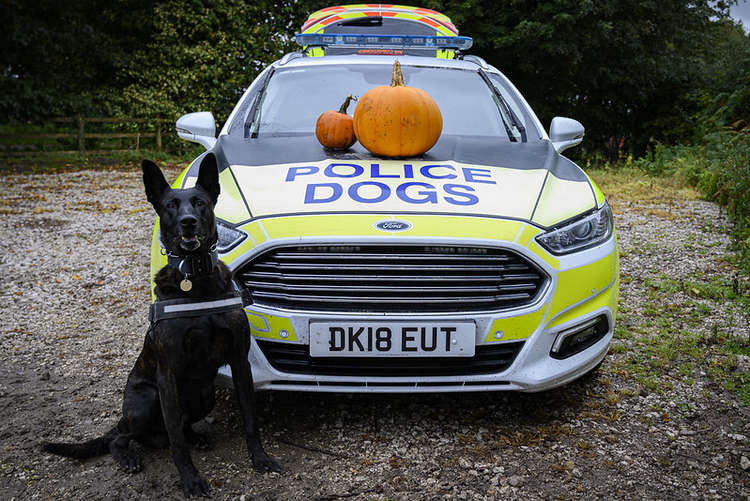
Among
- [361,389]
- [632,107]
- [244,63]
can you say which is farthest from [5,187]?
[632,107]

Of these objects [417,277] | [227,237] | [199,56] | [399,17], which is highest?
[399,17]

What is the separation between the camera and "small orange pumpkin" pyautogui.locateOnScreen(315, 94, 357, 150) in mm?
3559

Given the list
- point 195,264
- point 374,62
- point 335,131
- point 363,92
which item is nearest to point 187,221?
point 195,264

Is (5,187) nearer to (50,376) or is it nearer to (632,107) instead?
(50,376)

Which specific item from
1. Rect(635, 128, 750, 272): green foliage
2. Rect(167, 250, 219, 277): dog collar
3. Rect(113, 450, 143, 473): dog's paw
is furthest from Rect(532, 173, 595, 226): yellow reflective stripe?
Rect(635, 128, 750, 272): green foliage

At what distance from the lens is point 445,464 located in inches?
108

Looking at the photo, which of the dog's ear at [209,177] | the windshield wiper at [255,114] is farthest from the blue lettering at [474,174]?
the windshield wiper at [255,114]

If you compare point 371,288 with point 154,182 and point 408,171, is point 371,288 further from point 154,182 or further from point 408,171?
point 154,182

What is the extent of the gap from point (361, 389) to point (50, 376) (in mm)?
2071

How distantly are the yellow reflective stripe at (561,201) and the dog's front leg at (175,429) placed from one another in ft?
5.41

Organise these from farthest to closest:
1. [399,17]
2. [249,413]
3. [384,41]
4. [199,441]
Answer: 1. [399,17]
2. [384,41]
3. [199,441]
4. [249,413]

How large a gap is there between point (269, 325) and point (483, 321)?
34.9 inches

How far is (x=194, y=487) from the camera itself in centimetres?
251

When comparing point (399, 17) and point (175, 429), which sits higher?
point (399, 17)
